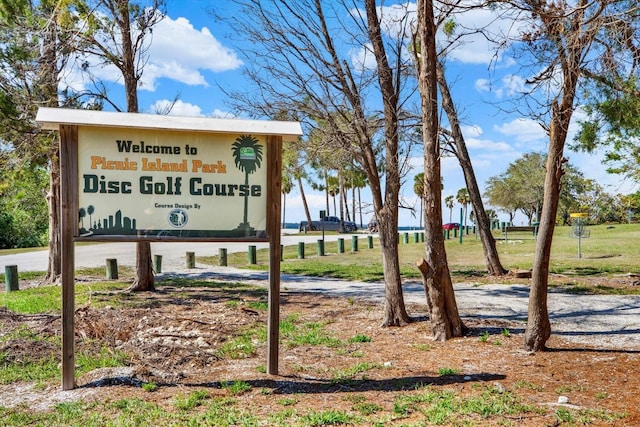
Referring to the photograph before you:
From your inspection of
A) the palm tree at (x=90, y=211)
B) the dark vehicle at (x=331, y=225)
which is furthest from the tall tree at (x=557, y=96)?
the dark vehicle at (x=331, y=225)

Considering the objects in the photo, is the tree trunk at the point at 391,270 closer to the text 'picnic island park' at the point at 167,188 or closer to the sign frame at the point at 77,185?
the sign frame at the point at 77,185

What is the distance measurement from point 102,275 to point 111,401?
12321mm

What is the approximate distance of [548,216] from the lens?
642 centimetres

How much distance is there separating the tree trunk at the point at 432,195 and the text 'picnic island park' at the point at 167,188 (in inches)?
98.3

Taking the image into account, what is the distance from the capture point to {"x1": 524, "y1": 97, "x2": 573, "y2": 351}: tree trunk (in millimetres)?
6418

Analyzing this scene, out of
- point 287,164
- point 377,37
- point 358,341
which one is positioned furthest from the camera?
point 287,164

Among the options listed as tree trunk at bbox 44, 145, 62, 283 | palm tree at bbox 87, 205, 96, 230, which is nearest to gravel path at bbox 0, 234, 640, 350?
tree trunk at bbox 44, 145, 62, 283

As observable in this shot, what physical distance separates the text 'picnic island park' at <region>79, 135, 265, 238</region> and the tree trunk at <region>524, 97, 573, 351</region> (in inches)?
132

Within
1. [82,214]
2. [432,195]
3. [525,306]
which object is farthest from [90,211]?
[525,306]

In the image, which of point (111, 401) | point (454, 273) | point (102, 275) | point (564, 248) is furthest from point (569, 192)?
point (111, 401)

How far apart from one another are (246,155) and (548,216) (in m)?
3.60

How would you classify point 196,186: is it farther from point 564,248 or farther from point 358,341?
point 564,248

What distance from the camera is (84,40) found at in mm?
11984

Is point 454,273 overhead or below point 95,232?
below
